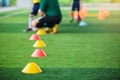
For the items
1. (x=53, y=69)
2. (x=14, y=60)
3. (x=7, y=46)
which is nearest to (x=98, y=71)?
(x=53, y=69)

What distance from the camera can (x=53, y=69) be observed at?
736cm

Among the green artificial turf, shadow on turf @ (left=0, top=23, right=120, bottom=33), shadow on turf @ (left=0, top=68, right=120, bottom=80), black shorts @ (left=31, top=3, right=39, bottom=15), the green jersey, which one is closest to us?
shadow on turf @ (left=0, top=68, right=120, bottom=80)

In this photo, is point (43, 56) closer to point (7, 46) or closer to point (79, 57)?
point (79, 57)

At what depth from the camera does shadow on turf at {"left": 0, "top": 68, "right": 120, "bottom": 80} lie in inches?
261

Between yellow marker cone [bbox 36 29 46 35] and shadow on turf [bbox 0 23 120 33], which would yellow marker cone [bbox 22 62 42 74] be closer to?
yellow marker cone [bbox 36 29 46 35]

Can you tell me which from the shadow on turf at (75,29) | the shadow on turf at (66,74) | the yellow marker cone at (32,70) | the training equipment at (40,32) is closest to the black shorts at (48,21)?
the training equipment at (40,32)

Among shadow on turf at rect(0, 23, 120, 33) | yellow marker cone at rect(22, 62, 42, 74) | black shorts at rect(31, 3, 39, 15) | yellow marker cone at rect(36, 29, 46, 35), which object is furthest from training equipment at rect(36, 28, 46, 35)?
yellow marker cone at rect(22, 62, 42, 74)

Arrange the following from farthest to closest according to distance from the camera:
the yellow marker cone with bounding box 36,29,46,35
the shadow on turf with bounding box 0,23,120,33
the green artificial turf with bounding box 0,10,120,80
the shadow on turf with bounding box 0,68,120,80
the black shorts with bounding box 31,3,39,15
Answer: the shadow on turf with bounding box 0,23,120,33
the black shorts with bounding box 31,3,39,15
the yellow marker cone with bounding box 36,29,46,35
the green artificial turf with bounding box 0,10,120,80
the shadow on turf with bounding box 0,68,120,80

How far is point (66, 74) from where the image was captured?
6887mm

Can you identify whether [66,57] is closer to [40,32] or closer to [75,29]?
[40,32]

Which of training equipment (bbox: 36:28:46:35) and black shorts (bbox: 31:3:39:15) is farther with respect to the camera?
black shorts (bbox: 31:3:39:15)

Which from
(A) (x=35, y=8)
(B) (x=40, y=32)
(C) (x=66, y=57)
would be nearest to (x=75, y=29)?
(A) (x=35, y=8)

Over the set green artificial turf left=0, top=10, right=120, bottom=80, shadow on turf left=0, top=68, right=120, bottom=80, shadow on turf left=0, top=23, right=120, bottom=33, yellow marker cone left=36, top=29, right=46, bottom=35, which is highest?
shadow on turf left=0, top=68, right=120, bottom=80

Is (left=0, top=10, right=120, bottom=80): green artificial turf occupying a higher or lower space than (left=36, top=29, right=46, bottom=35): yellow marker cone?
higher
